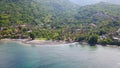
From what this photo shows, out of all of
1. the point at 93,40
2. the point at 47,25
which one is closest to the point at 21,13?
the point at 47,25

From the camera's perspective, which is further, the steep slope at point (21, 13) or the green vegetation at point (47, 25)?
the steep slope at point (21, 13)

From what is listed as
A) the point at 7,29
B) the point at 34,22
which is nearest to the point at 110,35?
the point at 7,29

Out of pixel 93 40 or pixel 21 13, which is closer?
pixel 93 40

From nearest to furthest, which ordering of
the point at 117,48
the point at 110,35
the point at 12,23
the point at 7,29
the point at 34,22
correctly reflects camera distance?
the point at 117,48 → the point at 110,35 → the point at 7,29 → the point at 12,23 → the point at 34,22

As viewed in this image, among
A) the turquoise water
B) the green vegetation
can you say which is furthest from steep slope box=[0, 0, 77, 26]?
the turquoise water

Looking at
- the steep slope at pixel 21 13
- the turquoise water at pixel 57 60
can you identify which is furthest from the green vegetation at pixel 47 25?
the turquoise water at pixel 57 60

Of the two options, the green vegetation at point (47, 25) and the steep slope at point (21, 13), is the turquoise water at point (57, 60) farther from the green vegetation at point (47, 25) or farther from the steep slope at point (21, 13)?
the steep slope at point (21, 13)

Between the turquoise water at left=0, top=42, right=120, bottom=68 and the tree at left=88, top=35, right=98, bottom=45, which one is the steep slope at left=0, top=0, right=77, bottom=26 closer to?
the tree at left=88, top=35, right=98, bottom=45

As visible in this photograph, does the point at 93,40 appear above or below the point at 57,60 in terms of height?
below

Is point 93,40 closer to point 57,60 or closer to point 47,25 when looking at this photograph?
point 57,60

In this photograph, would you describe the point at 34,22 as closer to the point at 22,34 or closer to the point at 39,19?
the point at 39,19

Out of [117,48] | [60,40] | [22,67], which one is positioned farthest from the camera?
[60,40]
